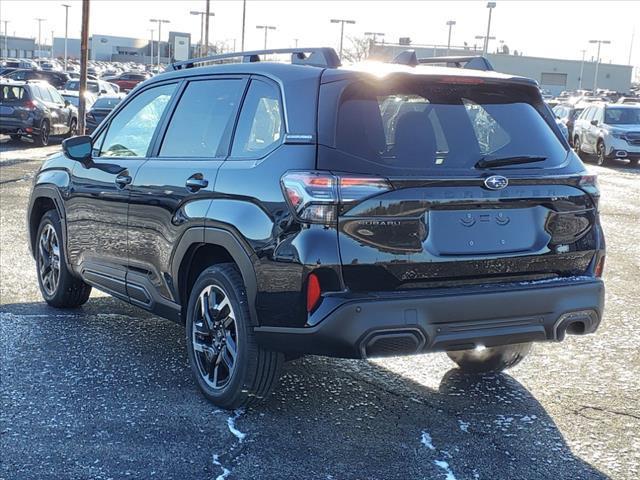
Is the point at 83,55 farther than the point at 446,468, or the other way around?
the point at 83,55

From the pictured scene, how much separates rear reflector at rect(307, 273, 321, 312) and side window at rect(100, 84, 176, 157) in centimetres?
195

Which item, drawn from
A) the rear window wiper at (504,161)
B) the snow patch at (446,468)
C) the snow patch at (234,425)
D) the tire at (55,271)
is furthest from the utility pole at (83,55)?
the snow patch at (446,468)

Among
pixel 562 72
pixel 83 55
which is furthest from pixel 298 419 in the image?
pixel 562 72

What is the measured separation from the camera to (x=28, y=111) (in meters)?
21.4

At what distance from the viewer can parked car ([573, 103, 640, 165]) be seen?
22.6m

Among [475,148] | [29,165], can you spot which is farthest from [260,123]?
[29,165]

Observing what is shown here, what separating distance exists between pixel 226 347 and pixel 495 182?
1.64 meters

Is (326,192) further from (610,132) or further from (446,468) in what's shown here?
(610,132)

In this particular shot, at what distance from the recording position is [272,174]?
3.90 m

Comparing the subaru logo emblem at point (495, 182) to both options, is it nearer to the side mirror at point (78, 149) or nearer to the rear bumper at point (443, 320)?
the rear bumper at point (443, 320)

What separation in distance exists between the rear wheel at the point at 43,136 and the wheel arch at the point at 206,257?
731 inches

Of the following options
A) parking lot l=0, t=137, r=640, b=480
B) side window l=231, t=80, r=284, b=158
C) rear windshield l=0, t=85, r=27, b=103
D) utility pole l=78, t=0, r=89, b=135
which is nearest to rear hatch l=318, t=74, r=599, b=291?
side window l=231, t=80, r=284, b=158

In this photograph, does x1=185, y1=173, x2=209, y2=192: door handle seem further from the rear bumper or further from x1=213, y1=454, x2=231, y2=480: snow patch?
x1=213, y1=454, x2=231, y2=480: snow patch

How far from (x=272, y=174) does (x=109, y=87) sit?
3244 cm
